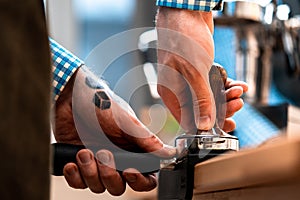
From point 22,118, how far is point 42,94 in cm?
1

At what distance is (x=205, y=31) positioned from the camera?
0.65 meters

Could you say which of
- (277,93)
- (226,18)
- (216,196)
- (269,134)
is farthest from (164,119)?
(277,93)

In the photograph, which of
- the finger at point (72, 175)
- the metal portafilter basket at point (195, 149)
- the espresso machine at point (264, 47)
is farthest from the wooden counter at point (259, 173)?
the espresso machine at point (264, 47)

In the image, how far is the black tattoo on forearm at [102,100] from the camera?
0.67 metres

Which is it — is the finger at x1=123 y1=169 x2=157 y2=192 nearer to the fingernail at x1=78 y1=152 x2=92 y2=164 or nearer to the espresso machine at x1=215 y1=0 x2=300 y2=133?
the fingernail at x1=78 y1=152 x2=92 y2=164

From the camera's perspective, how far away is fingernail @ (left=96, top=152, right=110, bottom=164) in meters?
0.65

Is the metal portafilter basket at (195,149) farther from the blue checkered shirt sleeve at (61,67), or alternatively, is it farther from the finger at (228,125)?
the blue checkered shirt sleeve at (61,67)

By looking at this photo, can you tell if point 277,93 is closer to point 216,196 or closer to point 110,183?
point 110,183

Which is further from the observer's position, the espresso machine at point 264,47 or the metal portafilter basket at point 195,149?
the espresso machine at point 264,47

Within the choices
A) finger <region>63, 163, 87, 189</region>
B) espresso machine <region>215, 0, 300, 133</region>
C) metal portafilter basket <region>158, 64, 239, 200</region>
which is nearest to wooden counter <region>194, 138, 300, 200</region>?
metal portafilter basket <region>158, 64, 239, 200</region>

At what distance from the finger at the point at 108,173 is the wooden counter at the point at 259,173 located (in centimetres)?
18

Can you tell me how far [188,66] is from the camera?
2.09 ft

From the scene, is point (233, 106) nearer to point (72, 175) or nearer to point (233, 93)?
point (233, 93)

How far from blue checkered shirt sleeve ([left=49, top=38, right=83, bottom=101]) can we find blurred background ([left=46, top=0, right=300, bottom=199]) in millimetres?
14
